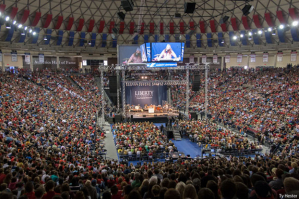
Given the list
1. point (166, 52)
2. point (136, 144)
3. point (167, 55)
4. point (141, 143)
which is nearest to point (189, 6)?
point (141, 143)

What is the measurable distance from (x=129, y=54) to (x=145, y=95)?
22.6 ft

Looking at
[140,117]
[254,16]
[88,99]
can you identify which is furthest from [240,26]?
[88,99]

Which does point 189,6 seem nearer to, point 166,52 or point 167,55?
point 166,52

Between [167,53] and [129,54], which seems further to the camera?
[129,54]

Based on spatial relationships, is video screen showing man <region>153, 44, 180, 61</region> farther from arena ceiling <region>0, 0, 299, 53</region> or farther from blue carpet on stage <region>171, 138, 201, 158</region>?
blue carpet on stage <region>171, 138, 201, 158</region>

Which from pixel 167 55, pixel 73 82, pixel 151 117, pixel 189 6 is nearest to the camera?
pixel 189 6

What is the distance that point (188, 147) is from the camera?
64.0ft

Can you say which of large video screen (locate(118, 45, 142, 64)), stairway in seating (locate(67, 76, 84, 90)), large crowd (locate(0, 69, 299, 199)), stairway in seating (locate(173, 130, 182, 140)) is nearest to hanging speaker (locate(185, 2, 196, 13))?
large crowd (locate(0, 69, 299, 199))

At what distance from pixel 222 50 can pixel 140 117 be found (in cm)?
2434

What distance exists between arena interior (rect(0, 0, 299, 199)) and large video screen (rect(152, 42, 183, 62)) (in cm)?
11

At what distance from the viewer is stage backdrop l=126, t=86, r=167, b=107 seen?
115ft

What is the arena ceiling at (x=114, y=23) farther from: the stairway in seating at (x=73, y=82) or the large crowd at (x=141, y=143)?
the large crowd at (x=141, y=143)

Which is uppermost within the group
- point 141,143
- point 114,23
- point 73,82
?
point 114,23

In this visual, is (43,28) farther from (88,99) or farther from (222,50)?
(222,50)
